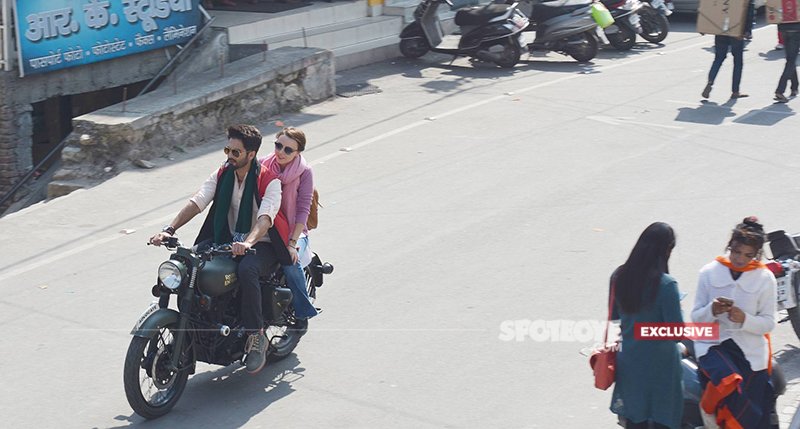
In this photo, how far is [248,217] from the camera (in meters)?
6.94

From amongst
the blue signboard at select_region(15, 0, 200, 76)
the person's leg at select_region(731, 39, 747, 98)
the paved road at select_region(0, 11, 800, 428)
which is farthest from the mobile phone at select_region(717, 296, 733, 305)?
the person's leg at select_region(731, 39, 747, 98)

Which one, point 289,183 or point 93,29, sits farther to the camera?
point 93,29

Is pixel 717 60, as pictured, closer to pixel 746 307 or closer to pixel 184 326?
pixel 746 307

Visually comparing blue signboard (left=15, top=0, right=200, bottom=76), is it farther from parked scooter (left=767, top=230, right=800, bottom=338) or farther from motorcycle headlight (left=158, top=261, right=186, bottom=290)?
parked scooter (left=767, top=230, right=800, bottom=338)

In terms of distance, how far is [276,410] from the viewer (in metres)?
6.63

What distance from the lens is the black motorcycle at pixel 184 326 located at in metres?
6.29

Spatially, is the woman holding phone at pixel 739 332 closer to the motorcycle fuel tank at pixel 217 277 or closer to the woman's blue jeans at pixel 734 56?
the motorcycle fuel tank at pixel 217 277

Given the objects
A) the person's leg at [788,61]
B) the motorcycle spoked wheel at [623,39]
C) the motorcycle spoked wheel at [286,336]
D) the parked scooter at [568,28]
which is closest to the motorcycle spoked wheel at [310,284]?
the motorcycle spoked wheel at [286,336]

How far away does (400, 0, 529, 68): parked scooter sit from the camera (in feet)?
57.0

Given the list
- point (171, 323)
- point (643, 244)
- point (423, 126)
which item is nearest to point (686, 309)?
point (643, 244)

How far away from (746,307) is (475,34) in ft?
41.3

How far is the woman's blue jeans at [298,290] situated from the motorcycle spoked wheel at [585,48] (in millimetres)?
11489

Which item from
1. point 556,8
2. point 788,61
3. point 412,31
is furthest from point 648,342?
point 556,8

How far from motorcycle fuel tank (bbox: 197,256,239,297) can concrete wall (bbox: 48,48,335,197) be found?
18.2 ft
